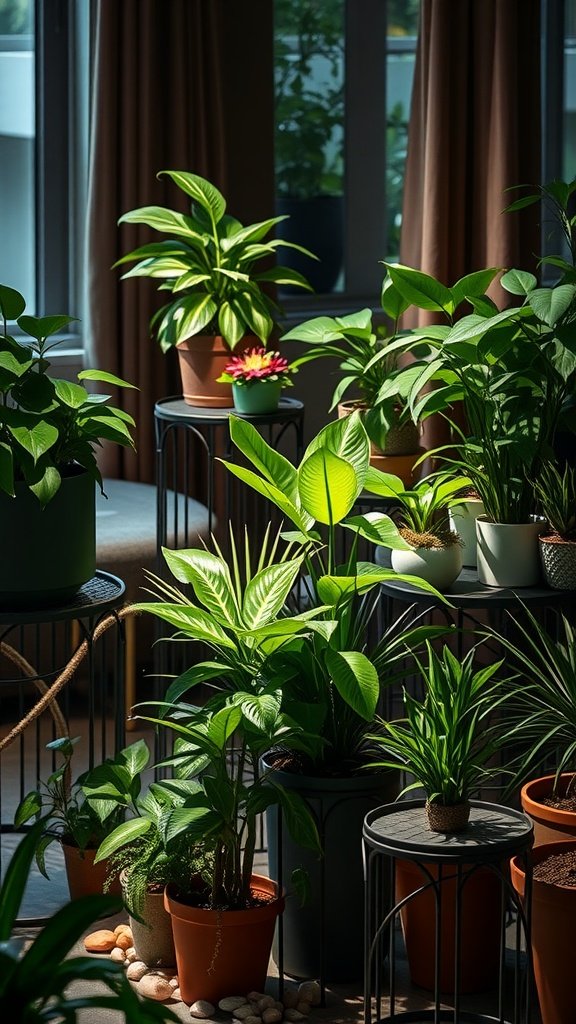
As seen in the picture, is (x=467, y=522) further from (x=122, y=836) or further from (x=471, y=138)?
(x=471, y=138)

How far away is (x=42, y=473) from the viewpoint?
8.66 ft

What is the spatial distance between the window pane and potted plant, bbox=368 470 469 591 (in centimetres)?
231

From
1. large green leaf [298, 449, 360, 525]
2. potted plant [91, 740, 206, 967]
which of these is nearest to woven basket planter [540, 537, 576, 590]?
large green leaf [298, 449, 360, 525]

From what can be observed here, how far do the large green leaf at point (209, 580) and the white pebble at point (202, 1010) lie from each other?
680 millimetres

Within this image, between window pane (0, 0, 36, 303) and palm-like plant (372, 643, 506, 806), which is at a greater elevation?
window pane (0, 0, 36, 303)

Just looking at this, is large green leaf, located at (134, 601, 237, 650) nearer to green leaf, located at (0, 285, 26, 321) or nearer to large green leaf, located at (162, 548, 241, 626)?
large green leaf, located at (162, 548, 241, 626)

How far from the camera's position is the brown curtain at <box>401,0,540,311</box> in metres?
4.64

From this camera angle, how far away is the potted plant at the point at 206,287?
3574 millimetres

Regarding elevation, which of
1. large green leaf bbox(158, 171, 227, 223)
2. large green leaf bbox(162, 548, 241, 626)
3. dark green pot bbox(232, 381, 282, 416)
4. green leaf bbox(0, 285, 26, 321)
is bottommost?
large green leaf bbox(162, 548, 241, 626)

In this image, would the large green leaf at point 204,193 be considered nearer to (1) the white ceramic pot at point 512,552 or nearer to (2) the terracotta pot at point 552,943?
(1) the white ceramic pot at point 512,552

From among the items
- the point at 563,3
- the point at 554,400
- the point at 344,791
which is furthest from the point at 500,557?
the point at 563,3

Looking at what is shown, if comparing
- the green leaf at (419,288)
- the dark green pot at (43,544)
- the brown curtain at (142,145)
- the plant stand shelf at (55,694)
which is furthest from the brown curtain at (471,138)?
the dark green pot at (43,544)

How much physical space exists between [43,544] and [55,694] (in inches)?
32.7

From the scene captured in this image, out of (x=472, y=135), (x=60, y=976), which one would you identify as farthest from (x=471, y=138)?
(x=60, y=976)
